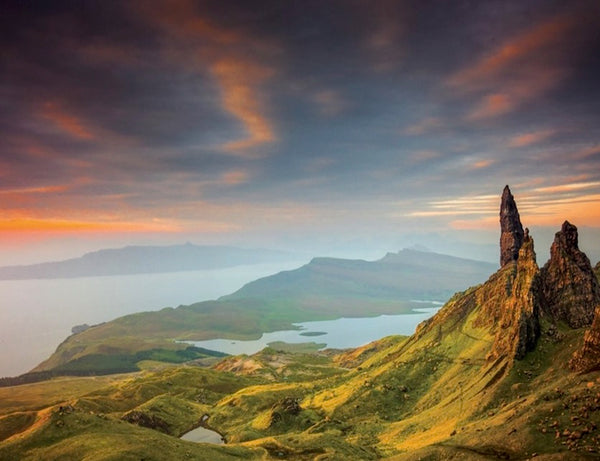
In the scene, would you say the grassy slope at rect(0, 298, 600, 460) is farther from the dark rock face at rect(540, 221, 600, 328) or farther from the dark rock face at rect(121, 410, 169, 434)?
the dark rock face at rect(540, 221, 600, 328)

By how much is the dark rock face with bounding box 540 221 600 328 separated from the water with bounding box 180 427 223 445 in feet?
467

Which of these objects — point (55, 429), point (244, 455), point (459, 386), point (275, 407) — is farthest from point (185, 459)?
point (459, 386)

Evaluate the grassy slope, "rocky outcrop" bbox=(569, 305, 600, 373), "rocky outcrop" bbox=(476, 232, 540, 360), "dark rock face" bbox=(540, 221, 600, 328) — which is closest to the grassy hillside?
the grassy slope

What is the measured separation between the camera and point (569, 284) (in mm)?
165125

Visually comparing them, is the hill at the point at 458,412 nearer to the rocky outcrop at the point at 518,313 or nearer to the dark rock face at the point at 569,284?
the dark rock face at the point at 569,284

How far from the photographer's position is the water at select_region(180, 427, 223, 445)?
577ft

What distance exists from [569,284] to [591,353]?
6514cm

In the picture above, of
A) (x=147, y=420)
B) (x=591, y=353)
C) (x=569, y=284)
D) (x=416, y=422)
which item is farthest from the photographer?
(x=147, y=420)

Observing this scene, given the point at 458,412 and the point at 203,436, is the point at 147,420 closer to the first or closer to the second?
the point at 203,436

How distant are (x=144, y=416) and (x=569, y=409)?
168 meters

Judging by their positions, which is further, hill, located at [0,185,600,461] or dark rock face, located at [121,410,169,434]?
dark rock face, located at [121,410,169,434]

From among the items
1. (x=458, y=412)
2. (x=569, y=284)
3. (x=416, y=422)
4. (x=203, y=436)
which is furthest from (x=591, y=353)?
(x=203, y=436)

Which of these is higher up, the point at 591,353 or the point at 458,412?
the point at 591,353

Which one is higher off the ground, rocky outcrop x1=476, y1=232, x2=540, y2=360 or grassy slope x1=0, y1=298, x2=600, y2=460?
rocky outcrop x1=476, y1=232, x2=540, y2=360
